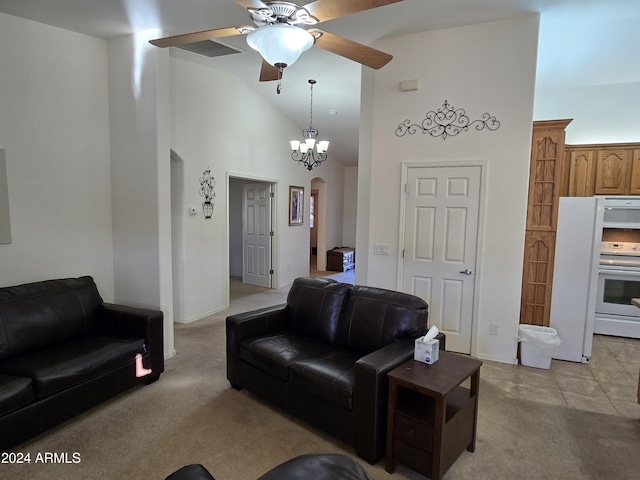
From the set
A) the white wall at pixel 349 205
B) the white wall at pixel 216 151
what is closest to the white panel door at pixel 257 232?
the white wall at pixel 216 151

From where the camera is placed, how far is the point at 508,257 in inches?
141

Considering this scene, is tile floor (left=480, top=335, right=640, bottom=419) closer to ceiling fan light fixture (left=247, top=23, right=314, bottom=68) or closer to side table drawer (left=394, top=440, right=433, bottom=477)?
side table drawer (left=394, top=440, right=433, bottom=477)

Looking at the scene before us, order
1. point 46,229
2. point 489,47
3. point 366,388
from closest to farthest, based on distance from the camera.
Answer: point 366,388
point 46,229
point 489,47

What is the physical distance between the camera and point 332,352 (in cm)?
269

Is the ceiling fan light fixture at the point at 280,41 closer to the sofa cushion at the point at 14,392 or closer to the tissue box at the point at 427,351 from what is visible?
the tissue box at the point at 427,351

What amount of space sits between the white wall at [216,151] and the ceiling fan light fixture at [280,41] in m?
2.91

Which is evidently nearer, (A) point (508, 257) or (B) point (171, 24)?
(B) point (171, 24)

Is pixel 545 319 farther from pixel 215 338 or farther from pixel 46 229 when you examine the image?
pixel 46 229

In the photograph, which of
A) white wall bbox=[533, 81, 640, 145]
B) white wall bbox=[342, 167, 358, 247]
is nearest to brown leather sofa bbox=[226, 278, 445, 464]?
white wall bbox=[533, 81, 640, 145]

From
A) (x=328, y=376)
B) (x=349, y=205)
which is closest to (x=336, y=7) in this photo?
(x=328, y=376)

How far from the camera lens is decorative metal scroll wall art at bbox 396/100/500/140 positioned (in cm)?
357

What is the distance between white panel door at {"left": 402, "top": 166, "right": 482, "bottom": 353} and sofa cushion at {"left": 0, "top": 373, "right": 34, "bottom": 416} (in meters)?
3.29

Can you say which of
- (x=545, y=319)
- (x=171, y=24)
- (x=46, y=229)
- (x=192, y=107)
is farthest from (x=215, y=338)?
(x=545, y=319)

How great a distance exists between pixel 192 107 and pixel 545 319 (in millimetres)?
4793
